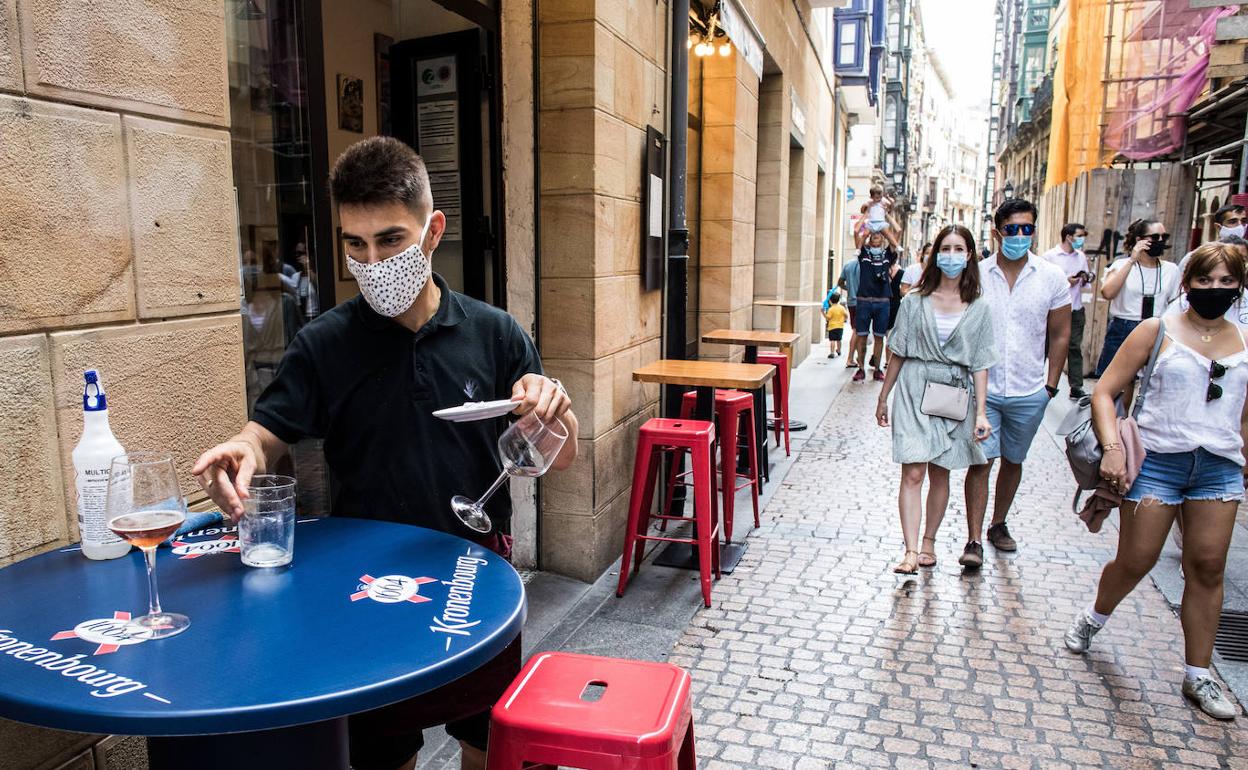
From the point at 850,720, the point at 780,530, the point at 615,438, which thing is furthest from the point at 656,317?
the point at 850,720

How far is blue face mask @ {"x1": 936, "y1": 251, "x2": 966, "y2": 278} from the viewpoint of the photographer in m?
4.74

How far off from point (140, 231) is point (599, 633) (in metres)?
2.82

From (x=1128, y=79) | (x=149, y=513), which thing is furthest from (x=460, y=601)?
(x=1128, y=79)

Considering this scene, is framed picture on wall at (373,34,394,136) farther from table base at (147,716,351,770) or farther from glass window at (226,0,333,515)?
table base at (147,716,351,770)

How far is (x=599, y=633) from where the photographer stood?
4207 mm

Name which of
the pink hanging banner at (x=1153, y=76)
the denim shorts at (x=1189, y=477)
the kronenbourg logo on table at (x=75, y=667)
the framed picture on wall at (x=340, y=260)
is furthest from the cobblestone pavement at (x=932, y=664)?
the pink hanging banner at (x=1153, y=76)

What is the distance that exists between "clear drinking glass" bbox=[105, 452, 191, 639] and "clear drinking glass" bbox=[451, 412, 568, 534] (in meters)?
0.66

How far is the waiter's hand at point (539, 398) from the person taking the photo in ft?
6.58

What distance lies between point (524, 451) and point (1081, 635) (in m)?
3.25

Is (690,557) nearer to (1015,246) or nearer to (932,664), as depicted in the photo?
(932,664)

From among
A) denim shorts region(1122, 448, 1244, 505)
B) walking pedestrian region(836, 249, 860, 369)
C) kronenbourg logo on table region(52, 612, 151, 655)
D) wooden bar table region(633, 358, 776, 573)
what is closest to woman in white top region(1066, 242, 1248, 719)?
denim shorts region(1122, 448, 1244, 505)

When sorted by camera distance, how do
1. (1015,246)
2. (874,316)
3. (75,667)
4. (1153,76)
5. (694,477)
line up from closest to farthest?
(75,667)
(694,477)
(1015,246)
(874,316)
(1153,76)

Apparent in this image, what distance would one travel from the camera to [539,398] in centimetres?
201

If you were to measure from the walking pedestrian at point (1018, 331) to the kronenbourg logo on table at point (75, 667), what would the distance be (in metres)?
4.60
